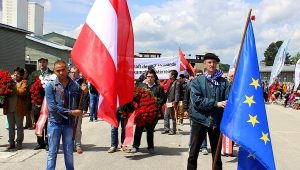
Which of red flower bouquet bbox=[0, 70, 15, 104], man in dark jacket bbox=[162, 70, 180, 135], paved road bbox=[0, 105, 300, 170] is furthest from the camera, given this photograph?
man in dark jacket bbox=[162, 70, 180, 135]

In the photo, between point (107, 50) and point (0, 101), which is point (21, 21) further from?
point (107, 50)

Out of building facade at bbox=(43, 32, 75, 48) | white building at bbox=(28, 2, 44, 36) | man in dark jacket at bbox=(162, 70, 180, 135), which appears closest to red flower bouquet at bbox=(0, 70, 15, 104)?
man in dark jacket at bbox=(162, 70, 180, 135)

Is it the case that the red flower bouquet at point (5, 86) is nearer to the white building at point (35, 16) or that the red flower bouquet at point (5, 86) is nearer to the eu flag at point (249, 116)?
the eu flag at point (249, 116)

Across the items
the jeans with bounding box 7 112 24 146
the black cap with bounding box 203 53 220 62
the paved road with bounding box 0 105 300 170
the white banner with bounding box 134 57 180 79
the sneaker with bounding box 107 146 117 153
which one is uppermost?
the white banner with bounding box 134 57 180 79

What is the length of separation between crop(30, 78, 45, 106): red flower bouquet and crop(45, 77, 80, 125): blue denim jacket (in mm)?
3160

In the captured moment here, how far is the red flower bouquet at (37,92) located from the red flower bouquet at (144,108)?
2.09 m

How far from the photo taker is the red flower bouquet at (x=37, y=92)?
919 centimetres

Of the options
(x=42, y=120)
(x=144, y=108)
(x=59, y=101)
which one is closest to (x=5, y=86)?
(x=42, y=120)

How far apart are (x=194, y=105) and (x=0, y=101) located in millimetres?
4892

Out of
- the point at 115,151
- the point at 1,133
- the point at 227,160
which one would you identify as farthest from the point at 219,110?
the point at 1,133

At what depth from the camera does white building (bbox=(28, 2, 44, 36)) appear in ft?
132

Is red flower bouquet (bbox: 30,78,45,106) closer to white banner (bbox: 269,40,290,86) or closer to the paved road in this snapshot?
the paved road

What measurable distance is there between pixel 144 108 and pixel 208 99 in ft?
11.4

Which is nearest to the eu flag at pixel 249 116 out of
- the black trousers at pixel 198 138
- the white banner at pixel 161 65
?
the black trousers at pixel 198 138
